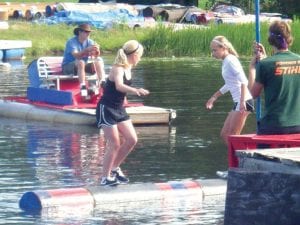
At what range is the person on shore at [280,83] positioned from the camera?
37.4 feet

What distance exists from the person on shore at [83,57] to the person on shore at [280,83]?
8327 millimetres

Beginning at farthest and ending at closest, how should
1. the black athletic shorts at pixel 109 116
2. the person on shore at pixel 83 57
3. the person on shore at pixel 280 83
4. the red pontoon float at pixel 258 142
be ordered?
the person on shore at pixel 83 57 → the black athletic shorts at pixel 109 116 → the person on shore at pixel 280 83 → the red pontoon float at pixel 258 142

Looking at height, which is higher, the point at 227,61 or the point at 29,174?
the point at 227,61

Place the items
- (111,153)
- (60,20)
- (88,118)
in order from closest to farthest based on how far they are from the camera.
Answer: (111,153) < (88,118) < (60,20)

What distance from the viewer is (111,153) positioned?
12.6m

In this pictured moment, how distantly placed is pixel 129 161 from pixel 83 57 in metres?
4.84

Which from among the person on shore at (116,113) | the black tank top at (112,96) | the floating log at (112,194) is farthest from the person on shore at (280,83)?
the black tank top at (112,96)

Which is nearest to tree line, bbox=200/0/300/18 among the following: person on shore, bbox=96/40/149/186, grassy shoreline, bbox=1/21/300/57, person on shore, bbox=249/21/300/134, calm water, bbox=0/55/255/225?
grassy shoreline, bbox=1/21/300/57

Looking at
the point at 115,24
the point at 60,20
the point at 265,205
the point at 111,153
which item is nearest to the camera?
the point at 265,205

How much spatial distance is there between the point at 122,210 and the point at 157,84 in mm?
17422

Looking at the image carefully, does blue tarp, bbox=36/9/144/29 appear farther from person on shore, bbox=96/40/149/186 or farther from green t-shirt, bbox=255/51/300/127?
green t-shirt, bbox=255/51/300/127

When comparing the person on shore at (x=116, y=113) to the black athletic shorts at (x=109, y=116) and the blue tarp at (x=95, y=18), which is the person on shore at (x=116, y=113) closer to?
the black athletic shorts at (x=109, y=116)

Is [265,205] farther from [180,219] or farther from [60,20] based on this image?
[60,20]

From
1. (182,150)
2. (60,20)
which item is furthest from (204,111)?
(60,20)
